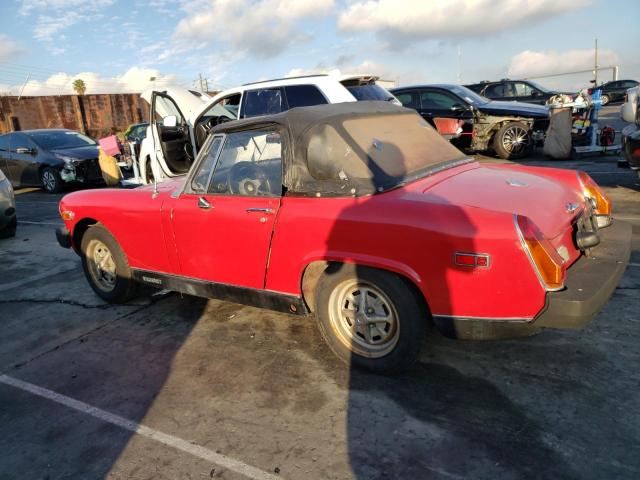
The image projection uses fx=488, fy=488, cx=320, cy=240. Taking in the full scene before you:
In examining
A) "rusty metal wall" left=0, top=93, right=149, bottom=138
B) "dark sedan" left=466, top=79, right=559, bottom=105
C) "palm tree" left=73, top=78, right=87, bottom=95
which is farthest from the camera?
"palm tree" left=73, top=78, right=87, bottom=95

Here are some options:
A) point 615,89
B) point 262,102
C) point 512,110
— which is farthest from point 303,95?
point 615,89

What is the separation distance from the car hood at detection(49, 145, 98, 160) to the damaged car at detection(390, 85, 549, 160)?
839 cm

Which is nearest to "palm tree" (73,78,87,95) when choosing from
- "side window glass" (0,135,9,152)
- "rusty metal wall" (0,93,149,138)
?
"rusty metal wall" (0,93,149,138)

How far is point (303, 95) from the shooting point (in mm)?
7098

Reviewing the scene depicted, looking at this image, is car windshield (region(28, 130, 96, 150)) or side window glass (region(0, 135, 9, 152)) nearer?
car windshield (region(28, 130, 96, 150))

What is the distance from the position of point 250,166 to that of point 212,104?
459 cm

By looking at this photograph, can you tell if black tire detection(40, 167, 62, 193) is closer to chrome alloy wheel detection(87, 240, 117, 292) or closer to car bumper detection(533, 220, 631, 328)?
chrome alloy wheel detection(87, 240, 117, 292)

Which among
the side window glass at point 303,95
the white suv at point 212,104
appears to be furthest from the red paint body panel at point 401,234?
the white suv at point 212,104

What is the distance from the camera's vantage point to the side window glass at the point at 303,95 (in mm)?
6977

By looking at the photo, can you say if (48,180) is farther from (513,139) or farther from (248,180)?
(513,139)

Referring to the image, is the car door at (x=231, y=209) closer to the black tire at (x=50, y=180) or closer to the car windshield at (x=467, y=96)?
the car windshield at (x=467, y=96)

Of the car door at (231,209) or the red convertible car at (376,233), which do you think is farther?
the car door at (231,209)

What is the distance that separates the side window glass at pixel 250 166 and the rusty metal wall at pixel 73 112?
29.4 meters

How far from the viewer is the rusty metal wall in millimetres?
28188
